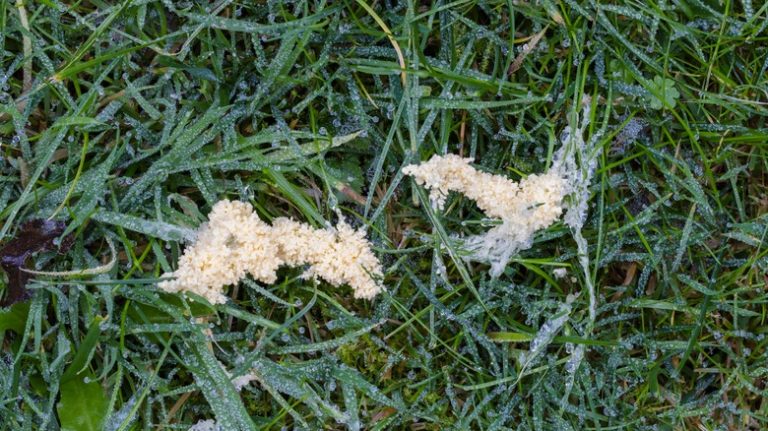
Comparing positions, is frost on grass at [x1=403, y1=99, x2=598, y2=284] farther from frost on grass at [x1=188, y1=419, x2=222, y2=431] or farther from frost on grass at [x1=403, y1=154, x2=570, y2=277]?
frost on grass at [x1=188, y1=419, x2=222, y2=431]

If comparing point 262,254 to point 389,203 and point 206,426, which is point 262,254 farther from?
point 206,426

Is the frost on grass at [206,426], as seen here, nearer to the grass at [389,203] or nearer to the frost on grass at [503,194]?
the grass at [389,203]

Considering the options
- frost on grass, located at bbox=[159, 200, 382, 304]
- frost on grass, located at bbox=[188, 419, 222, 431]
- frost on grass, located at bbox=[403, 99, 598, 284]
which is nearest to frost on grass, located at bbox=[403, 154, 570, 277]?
frost on grass, located at bbox=[403, 99, 598, 284]

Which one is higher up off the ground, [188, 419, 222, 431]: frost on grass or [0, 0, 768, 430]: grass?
[0, 0, 768, 430]: grass

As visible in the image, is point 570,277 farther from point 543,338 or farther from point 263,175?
point 263,175

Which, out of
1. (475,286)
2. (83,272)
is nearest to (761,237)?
(475,286)

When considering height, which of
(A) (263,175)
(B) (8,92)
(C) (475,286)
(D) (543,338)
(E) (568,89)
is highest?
(B) (8,92)
